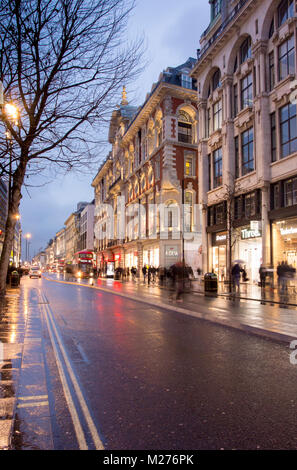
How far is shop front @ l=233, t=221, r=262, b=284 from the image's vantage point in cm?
2494

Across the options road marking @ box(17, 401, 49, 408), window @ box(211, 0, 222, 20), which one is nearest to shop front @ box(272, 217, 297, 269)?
road marking @ box(17, 401, 49, 408)

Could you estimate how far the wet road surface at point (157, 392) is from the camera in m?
3.10

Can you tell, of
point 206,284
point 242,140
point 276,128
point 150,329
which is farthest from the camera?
point 242,140

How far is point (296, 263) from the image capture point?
21812 millimetres

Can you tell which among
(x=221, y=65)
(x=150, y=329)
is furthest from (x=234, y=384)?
(x=221, y=65)

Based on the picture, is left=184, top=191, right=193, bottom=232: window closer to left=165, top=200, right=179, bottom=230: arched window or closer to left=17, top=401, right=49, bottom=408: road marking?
left=165, top=200, right=179, bottom=230: arched window

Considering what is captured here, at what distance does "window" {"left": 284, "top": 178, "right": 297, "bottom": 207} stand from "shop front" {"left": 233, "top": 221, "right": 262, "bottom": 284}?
2.64m

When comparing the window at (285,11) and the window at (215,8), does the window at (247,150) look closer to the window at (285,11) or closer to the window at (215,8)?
the window at (285,11)

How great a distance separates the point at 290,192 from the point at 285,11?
39.4ft

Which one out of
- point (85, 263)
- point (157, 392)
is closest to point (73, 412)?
point (157, 392)

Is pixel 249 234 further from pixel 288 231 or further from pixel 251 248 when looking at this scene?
pixel 288 231

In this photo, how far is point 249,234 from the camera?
2572 centimetres

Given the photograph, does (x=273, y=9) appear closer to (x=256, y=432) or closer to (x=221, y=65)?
(x=221, y=65)
